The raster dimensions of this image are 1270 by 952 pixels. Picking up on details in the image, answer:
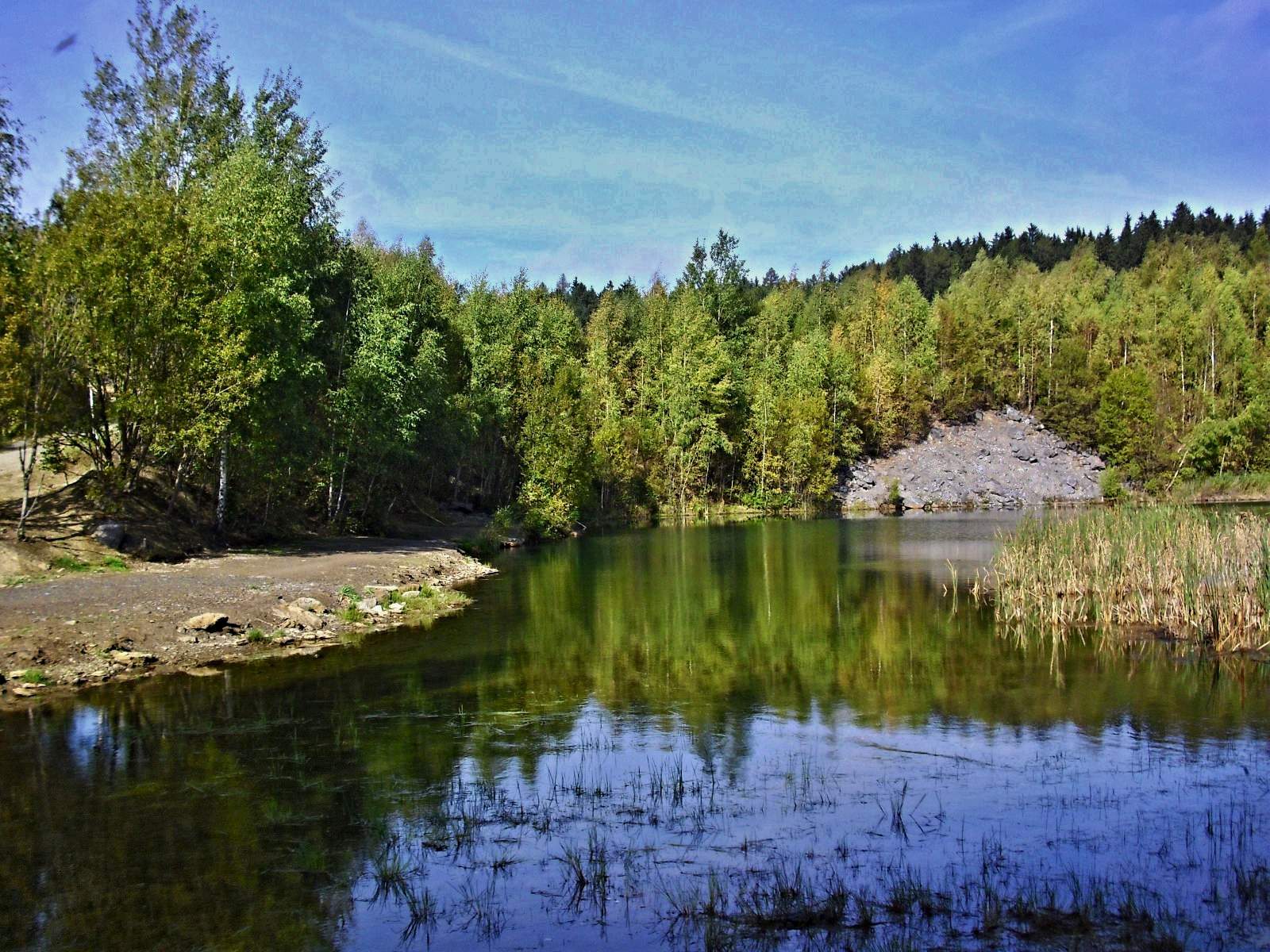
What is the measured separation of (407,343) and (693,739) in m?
35.4

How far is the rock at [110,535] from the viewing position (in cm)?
2702

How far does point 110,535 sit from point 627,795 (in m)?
21.7

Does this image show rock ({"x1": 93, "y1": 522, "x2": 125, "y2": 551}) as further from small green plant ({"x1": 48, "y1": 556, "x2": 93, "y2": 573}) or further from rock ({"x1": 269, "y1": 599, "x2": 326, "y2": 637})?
rock ({"x1": 269, "y1": 599, "x2": 326, "y2": 637})

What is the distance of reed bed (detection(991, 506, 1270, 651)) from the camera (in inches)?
832

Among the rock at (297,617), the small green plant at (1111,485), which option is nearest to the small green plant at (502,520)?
the rock at (297,617)

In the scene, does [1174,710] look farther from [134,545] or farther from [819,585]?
[134,545]

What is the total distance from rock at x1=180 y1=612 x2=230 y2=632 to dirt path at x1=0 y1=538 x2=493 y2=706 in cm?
12

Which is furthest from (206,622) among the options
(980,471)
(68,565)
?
(980,471)

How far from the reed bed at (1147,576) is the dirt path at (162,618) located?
18176mm

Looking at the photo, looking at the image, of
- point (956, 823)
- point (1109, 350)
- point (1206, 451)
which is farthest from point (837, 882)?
point (1109, 350)

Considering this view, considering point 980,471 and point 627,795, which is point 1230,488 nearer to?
point 980,471

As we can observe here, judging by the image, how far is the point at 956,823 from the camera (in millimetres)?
11016

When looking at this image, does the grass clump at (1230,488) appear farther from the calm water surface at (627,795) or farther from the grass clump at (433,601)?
the grass clump at (433,601)

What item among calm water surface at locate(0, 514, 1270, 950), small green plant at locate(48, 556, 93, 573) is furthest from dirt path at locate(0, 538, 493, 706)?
calm water surface at locate(0, 514, 1270, 950)
